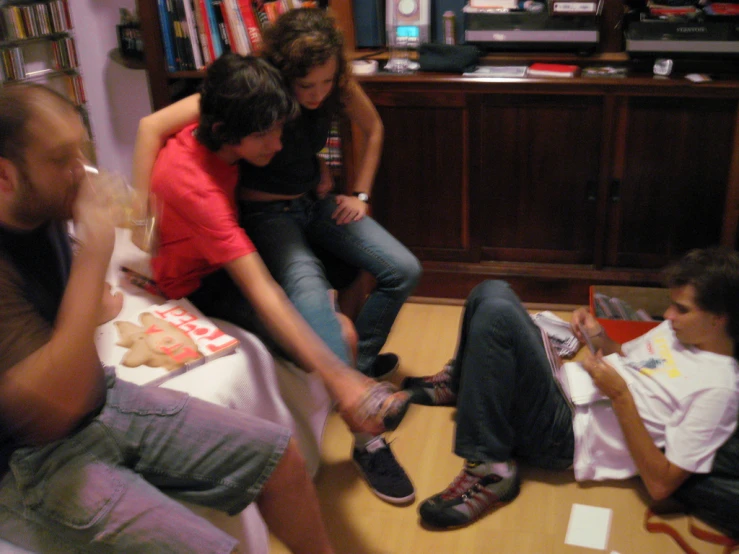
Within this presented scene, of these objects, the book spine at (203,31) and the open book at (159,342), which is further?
the book spine at (203,31)

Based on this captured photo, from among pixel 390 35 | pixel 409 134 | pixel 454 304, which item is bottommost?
pixel 454 304

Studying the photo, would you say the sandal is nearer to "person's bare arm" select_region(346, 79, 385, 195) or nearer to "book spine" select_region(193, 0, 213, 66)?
"person's bare arm" select_region(346, 79, 385, 195)

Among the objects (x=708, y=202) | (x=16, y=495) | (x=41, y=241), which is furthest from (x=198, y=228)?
(x=708, y=202)

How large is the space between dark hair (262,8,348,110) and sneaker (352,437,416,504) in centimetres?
98

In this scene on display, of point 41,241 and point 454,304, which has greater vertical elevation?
point 41,241

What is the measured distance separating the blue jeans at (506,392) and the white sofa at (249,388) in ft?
1.34

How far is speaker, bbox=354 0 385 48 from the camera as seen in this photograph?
2.77m

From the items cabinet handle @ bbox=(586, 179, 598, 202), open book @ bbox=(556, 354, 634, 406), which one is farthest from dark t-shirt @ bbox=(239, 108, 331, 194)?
cabinet handle @ bbox=(586, 179, 598, 202)

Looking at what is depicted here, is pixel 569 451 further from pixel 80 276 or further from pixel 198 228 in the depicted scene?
pixel 80 276

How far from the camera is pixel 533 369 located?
177 cm

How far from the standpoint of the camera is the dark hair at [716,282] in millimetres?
1643

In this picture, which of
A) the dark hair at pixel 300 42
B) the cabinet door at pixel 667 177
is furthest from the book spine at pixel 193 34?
the cabinet door at pixel 667 177

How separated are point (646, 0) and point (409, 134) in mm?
966

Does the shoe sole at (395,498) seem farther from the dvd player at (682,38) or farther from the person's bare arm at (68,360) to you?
the dvd player at (682,38)
